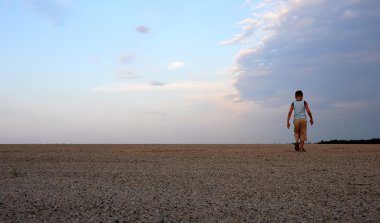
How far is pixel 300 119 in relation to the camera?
13039 mm

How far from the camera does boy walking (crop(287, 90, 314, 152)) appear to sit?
13.0 meters

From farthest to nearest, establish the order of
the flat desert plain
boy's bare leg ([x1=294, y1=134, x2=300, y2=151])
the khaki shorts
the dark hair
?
the dark hair, boy's bare leg ([x1=294, y1=134, x2=300, y2=151]), the khaki shorts, the flat desert plain

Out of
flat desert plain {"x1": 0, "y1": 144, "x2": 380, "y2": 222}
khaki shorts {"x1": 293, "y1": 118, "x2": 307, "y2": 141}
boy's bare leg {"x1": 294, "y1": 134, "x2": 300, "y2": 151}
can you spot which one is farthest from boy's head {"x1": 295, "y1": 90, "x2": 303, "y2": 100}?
flat desert plain {"x1": 0, "y1": 144, "x2": 380, "y2": 222}

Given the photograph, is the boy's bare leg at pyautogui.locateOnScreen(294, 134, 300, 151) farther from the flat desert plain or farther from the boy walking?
the flat desert plain

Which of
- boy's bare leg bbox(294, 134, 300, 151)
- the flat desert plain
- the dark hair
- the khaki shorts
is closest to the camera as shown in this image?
the flat desert plain

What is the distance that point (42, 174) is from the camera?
→ 7199 mm

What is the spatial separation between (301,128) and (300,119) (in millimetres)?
284

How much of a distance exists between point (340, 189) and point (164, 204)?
2.29 m

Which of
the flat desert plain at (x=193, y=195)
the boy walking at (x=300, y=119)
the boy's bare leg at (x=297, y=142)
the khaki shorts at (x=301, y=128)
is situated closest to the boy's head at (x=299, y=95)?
the boy walking at (x=300, y=119)

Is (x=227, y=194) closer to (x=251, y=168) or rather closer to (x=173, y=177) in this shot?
(x=173, y=177)

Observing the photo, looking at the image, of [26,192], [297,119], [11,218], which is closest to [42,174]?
[26,192]

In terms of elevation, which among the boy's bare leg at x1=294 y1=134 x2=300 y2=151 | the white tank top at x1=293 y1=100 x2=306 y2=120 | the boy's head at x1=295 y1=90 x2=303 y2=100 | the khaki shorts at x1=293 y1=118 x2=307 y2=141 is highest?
the boy's head at x1=295 y1=90 x2=303 y2=100

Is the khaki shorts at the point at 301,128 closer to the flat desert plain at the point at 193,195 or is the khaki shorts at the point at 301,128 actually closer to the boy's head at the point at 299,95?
the boy's head at the point at 299,95

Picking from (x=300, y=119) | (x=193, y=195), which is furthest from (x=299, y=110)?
(x=193, y=195)
